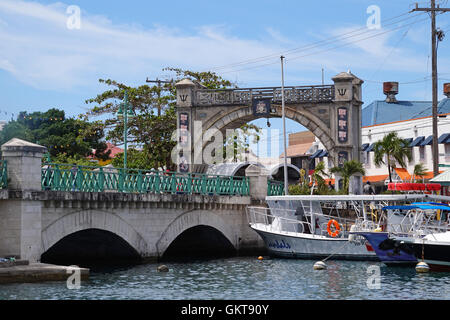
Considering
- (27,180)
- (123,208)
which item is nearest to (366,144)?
(123,208)

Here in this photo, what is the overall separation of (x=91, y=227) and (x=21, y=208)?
13.6ft

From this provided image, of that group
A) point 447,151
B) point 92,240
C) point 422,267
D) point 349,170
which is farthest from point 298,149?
point 422,267

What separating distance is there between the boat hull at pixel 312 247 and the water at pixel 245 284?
5.70 feet

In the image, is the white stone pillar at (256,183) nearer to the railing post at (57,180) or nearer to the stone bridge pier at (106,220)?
the stone bridge pier at (106,220)

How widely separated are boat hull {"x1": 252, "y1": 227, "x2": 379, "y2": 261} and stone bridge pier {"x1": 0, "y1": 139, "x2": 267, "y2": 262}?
7.85 ft

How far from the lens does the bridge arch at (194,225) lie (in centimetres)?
3456

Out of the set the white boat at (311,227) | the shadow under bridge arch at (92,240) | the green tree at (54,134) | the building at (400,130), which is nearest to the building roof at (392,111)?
the building at (400,130)

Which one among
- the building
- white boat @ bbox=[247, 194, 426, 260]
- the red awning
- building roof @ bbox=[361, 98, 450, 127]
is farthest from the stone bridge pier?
building roof @ bbox=[361, 98, 450, 127]

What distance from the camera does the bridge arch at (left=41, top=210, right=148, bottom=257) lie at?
1098 inches

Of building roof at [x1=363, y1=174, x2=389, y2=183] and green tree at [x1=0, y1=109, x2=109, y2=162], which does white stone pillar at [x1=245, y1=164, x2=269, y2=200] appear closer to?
building roof at [x1=363, y1=174, x2=389, y2=183]

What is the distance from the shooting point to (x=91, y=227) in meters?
30.0

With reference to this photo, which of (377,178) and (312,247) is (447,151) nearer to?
(377,178)
